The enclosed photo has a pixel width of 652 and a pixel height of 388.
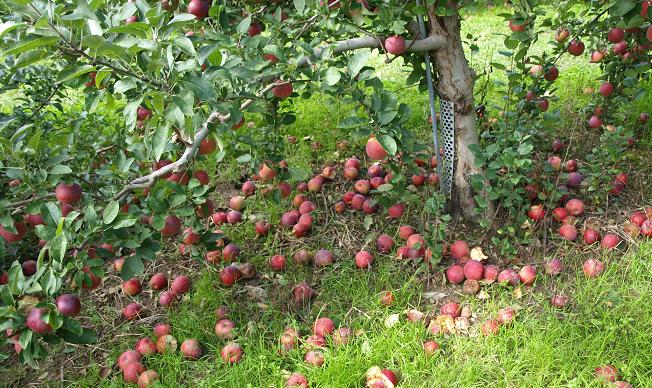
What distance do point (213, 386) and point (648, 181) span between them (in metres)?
2.12

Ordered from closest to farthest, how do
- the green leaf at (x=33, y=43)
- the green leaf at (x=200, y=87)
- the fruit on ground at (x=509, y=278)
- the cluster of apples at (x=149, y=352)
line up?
1. the green leaf at (x=33, y=43)
2. the green leaf at (x=200, y=87)
3. the cluster of apples at (x=149, y=352)
4. the fruit on ground at (x=509, y=278)

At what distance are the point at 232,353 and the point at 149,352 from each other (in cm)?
31

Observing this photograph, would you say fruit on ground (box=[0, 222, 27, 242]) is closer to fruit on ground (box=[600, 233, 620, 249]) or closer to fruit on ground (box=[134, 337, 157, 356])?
fruit on ground (box=[134, 337, 157, 356])

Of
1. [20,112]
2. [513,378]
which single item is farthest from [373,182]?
[20,112]

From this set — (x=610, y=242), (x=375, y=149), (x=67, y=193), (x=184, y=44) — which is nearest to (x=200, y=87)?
(x=184, y=44)

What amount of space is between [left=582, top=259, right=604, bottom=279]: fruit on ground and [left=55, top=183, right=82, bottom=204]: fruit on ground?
1815 mm

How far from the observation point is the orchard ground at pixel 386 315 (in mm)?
1812

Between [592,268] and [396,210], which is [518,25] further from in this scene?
[592,268]

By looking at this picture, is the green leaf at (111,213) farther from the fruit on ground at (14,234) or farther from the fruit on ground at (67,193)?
the fruit on ground at (14,234)

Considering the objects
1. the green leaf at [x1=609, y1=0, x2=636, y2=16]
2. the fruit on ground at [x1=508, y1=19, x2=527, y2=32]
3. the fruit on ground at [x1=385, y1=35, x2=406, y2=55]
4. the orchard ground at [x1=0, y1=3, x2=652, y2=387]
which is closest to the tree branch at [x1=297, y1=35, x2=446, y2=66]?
the fruit on ground at [x1=385, y1=35, x2=406, y2=55]

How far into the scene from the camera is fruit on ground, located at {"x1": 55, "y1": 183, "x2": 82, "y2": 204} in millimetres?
1792

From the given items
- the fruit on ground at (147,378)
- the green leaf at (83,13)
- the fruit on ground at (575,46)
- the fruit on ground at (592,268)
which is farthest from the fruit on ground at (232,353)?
the fruit on ground at (575,46)

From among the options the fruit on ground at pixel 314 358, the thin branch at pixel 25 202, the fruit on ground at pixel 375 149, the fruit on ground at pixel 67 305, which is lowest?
the fruit on ground at pixel 314 358

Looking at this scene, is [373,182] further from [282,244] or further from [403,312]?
[403,312]
